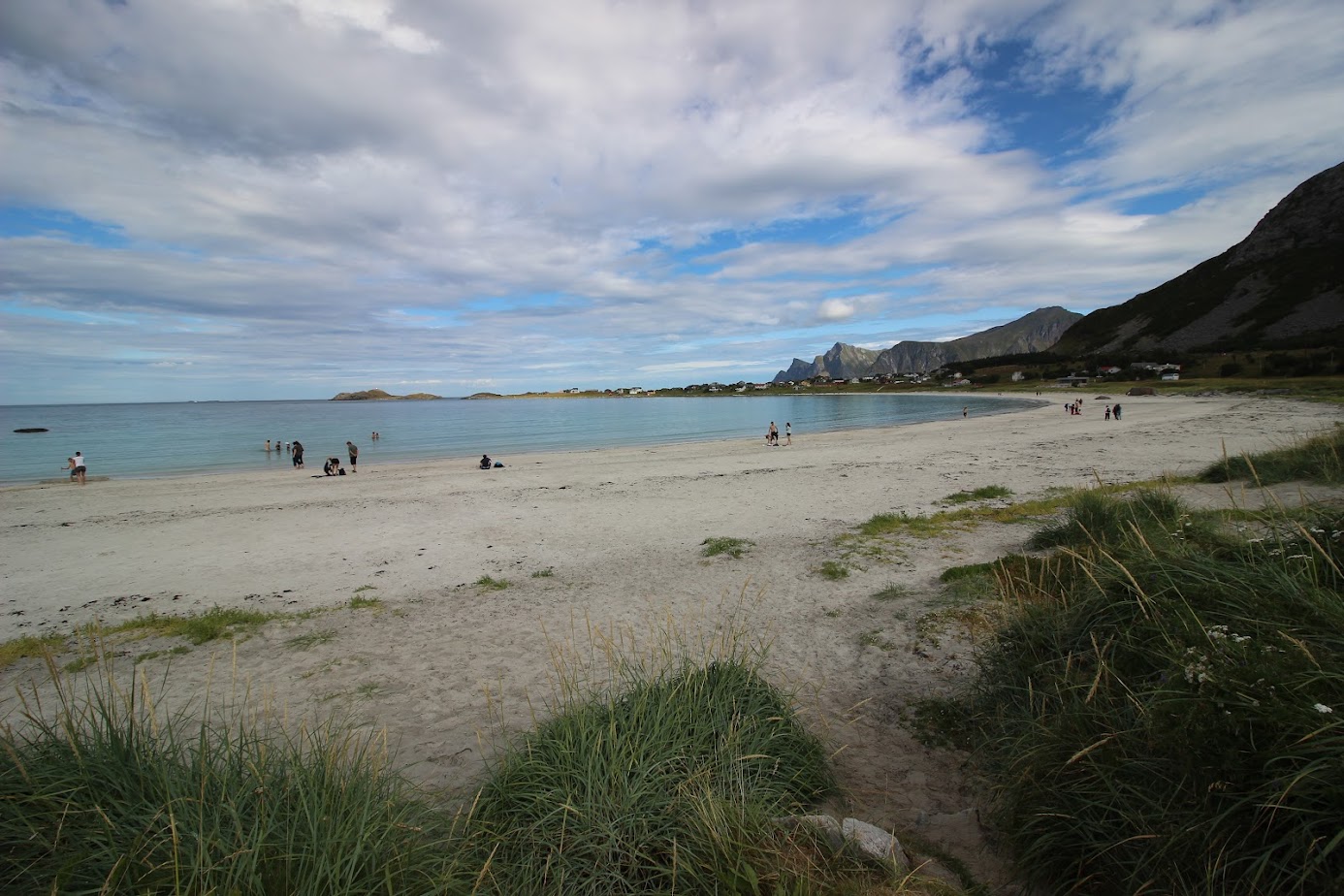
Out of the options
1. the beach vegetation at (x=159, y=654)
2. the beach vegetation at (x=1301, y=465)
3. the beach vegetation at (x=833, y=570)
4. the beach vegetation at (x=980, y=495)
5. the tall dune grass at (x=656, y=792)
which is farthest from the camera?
the beach vegetation at (x=980, y=495)

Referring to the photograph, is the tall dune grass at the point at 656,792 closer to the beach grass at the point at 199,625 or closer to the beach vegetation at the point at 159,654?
the beach vegetation at the point at 159,654

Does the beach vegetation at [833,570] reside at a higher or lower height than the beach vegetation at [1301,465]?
lower

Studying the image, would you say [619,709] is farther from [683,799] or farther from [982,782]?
[982,782]

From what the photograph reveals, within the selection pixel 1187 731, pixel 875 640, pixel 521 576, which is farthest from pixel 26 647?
pixel 1187 731

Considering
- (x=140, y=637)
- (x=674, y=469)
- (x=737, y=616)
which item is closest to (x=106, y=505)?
(x=140, y=637)

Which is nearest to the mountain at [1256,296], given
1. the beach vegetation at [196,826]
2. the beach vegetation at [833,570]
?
Result: the beach vegetation at [833,570]

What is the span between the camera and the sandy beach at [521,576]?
5.58 metres

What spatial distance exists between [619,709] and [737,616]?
4.39m

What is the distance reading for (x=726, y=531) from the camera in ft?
45.2

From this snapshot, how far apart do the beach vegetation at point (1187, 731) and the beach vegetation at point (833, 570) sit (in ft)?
16.9

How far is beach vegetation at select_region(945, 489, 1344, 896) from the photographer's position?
7.19ft

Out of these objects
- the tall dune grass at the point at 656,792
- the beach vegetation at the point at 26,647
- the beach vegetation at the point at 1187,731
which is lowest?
the beach vegetation at the point at 26,647

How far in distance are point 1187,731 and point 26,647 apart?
40.1 ft

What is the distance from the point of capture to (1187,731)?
8.41ft
